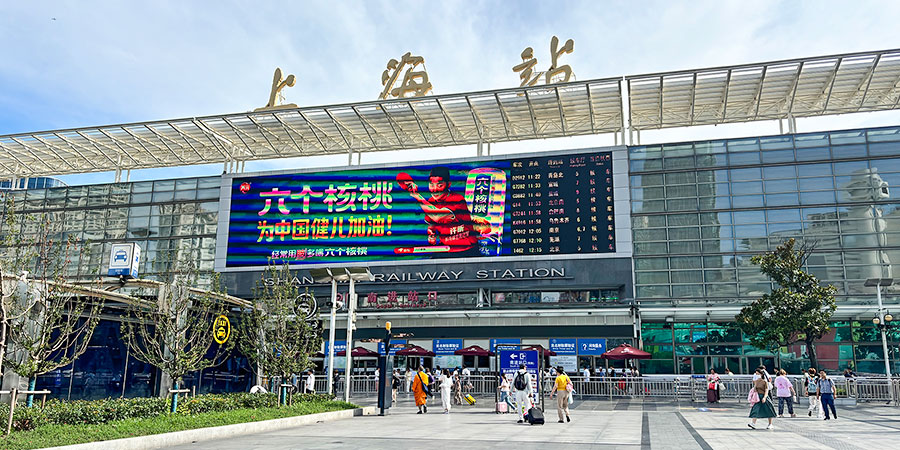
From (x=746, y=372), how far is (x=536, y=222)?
1466 cm

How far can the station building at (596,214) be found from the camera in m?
38.8

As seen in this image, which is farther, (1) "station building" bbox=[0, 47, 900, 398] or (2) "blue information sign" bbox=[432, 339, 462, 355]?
(2) "blue information sign" bbox=[432, 339, 462, 355]

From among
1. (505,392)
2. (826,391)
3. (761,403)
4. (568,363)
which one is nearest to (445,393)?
(505,392)

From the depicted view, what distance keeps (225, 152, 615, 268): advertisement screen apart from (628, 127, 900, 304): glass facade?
10.9 feet

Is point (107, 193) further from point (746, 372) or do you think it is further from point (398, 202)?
point (746, 372)

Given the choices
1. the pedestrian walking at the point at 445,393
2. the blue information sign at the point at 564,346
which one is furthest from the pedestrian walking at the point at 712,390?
the pedestrian walking at the point at 445,393

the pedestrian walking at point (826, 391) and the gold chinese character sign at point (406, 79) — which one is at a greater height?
the gold chinese character sign at point (406, 79)

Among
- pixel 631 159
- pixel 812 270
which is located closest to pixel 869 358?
pixel 812 270

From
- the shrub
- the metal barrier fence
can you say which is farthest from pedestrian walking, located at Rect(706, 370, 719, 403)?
the shrub

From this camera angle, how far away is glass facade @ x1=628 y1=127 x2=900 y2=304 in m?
38.6

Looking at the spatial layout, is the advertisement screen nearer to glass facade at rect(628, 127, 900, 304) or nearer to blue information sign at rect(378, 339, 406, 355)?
glass facade at rect(628, 127, 900, 304)

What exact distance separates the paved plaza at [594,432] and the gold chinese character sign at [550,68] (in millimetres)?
21540

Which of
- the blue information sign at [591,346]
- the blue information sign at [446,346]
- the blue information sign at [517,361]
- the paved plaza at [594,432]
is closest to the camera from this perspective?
Answer: the paved plaza at [594,432]

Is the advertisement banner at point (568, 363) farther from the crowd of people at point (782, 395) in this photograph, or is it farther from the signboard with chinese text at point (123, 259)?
the signboard with chinese text at point (123, 259)
